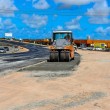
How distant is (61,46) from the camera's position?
138 feet

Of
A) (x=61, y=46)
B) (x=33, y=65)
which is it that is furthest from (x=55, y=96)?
(x=61, y=46)

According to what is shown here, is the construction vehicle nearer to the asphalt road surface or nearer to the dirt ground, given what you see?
the asphalt road surface

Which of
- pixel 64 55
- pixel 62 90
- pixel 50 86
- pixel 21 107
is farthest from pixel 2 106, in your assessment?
pixel 64 55

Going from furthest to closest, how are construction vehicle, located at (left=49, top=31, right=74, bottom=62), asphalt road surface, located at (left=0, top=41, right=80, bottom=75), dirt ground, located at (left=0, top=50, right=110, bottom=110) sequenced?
construction vehicle, located at (left=49, top=31, right=74, bottom=62) → asphalt road surface, located at (left=0, top=41, right=80, bottom=75) → dirt ground, located at (left=0, top=50, right=110, bottom=110)

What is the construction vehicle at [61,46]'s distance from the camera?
41656mm

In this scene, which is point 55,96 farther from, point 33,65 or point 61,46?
point 61,46

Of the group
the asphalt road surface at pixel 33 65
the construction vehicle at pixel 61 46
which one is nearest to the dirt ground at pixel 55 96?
the asphalt road surface at pixel 33 65

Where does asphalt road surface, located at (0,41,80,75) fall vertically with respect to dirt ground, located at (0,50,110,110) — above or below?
below

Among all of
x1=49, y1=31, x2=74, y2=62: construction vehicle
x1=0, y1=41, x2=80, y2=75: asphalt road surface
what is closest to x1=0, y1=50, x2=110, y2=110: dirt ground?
x1=0, y1=41, x2=80, y2=75: asphalt road surface

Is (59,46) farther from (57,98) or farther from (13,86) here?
→ (57,98)

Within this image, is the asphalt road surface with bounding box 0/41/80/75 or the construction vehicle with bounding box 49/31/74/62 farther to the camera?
the construction vehicle with bounding box 49/31/74/62

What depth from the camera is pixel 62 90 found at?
1587cm

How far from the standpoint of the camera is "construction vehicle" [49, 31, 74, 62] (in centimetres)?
4166

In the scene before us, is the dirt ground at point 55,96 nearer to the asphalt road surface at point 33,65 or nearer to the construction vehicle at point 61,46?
the asphalt road surface at point 33,65
